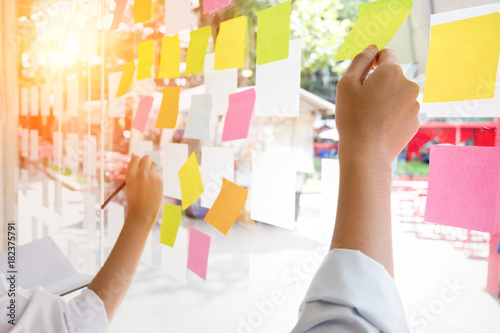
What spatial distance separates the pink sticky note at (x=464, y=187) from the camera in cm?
47

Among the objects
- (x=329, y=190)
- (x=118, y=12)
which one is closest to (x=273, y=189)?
(x=329, y=190)

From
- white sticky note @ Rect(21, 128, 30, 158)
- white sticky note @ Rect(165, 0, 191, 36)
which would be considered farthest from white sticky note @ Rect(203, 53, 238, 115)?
white sticky note @ Rect(21, 128, 30, 158)

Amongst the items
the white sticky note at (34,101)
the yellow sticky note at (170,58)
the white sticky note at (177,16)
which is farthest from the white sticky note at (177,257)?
the white sticky note at (34,101)

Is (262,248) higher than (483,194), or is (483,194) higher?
(483,194)

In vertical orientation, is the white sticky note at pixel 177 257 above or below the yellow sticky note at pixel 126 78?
below

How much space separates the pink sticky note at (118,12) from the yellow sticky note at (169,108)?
370 millimetres

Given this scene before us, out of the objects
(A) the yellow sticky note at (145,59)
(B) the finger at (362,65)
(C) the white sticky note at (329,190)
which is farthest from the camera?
(A) the yellow sticky note at (145,59)

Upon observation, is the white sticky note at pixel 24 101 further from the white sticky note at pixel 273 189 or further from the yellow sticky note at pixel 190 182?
the white sticky note at pixel 273 189

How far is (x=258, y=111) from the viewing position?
755 mm

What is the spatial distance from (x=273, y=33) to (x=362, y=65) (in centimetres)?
30

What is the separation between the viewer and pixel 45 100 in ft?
5.90

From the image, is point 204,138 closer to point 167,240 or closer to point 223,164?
point 223,164

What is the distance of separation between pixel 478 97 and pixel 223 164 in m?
0.50

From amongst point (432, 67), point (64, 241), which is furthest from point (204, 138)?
point (64, 241)
